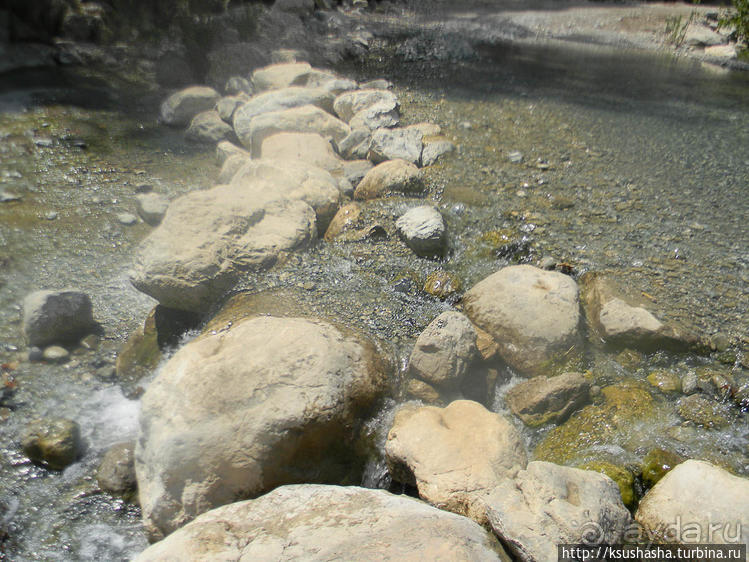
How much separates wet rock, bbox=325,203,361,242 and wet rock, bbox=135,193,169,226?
166cm

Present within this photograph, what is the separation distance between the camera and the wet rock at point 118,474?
2.73 m

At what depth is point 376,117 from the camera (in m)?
6.41

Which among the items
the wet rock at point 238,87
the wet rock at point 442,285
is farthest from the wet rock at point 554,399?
the wet rock at point 238,87

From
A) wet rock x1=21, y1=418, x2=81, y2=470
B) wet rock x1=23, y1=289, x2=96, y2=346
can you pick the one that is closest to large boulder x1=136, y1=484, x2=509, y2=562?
wet rock x1=21, y1=418, x2=81, y2=470

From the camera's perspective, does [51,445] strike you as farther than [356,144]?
No

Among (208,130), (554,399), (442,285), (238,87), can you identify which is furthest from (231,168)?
(554,399)

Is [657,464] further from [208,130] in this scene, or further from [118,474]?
[208,130]

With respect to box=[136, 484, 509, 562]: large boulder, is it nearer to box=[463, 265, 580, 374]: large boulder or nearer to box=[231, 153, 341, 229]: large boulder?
box=[463, 265, 580, 374]: large boulder

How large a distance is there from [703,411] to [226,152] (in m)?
5.04

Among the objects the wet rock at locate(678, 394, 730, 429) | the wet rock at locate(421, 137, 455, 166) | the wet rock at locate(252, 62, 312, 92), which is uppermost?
the wet rock at locate(252, 62, 312, 92)

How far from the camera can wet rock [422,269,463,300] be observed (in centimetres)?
373

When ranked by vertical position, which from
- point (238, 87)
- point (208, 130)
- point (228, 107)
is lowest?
point (208, 130)

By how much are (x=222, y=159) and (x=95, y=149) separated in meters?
1.60

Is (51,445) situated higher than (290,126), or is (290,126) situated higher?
(290,126)
